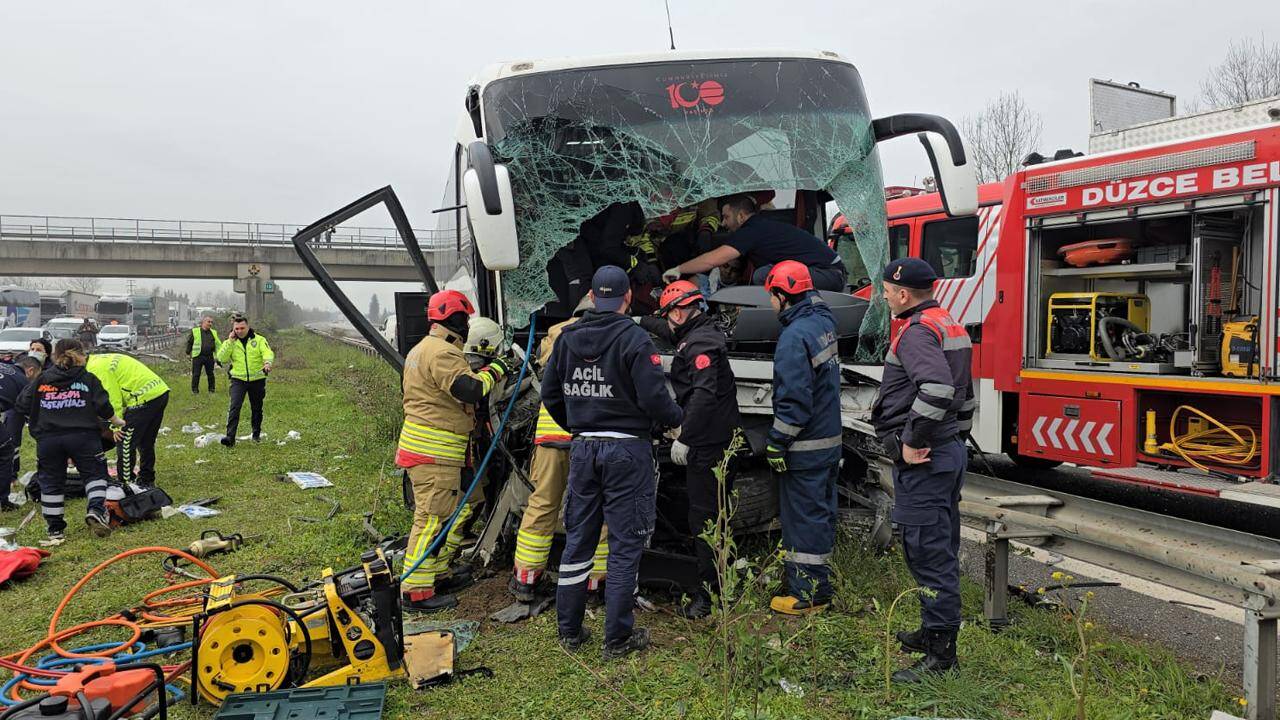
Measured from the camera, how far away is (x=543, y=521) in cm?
459

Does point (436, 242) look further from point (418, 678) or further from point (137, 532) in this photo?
point (418, 678)

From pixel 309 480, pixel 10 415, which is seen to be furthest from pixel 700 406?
pixel 10 415

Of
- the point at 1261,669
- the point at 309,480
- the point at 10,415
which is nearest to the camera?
the point at 1261,669

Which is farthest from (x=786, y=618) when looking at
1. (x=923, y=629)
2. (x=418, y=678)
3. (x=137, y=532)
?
(x=137, y=532)

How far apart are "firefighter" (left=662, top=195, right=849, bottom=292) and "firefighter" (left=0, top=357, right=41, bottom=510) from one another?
623cm

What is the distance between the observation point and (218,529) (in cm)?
666

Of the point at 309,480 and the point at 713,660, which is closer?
the point at 713,660

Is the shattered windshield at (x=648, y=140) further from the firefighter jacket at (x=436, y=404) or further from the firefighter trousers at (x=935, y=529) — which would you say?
the firefighter trousers at (x=935, y=529)

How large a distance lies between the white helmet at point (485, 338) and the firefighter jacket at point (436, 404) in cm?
18

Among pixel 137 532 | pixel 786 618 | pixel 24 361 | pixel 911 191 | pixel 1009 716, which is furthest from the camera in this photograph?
pixel 911 191

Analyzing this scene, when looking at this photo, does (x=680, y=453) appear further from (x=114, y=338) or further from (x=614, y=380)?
(x=114, y=338)

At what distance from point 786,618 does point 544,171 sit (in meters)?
2.90

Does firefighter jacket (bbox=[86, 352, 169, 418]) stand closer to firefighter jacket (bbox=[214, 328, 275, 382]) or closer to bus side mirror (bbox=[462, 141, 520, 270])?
firefighter jacket (bbox=[214, 328, 275, 382])

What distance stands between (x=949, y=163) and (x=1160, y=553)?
251 cm
